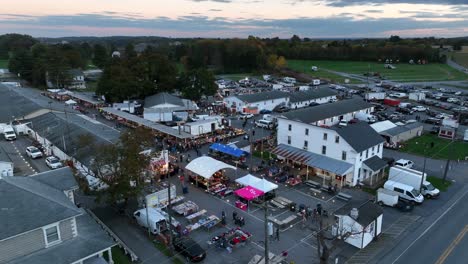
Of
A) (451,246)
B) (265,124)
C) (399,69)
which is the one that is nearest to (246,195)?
(451,246)

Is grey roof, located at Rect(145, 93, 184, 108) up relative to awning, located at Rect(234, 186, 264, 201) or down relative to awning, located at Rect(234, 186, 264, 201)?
up

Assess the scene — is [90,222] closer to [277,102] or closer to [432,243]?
[432,243]

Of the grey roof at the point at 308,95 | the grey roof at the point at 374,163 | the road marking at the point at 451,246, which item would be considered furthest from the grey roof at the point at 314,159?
the grey roof at the point at 308,95

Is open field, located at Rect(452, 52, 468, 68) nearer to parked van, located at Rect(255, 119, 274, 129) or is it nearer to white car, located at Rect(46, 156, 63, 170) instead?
parked van, located at Rect(255, 119, 274, 129)

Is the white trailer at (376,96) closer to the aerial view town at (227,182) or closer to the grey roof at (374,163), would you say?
the aerial view town at (227,182)

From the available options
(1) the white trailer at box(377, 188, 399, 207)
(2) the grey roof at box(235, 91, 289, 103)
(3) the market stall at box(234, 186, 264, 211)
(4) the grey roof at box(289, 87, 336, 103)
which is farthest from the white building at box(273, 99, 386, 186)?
(4) the grey roof at box(289, 87, 336, 103)
